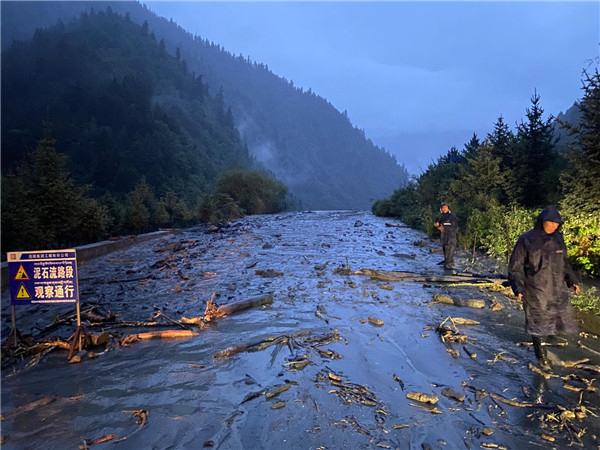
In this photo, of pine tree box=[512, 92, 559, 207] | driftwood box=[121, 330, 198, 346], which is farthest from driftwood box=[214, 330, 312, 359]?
pine tree box=[512, 92, 559, 207]

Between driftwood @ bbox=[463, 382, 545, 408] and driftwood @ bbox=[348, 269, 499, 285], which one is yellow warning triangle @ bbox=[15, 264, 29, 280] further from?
driftwood @ bbox=[348, 269, 499, 285]

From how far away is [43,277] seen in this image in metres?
5.16

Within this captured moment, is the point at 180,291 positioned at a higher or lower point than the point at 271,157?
lower

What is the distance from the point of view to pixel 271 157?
6604 inches

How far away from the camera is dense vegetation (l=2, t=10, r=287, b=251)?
14234 millimetres

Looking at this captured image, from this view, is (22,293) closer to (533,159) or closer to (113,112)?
(533,159)

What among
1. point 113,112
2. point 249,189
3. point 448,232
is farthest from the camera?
point 113,112

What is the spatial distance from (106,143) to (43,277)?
212 ft

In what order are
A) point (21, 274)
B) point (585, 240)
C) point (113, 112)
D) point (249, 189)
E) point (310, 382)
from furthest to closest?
point (113, 112) < point (249, 189) < point (585, 240) < point (21, 274) < point (310, 382)

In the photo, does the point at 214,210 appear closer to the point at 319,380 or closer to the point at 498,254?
the point at 498,254

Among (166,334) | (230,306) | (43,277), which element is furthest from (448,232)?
(43,277)

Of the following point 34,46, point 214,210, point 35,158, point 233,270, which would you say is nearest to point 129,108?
point 34,46

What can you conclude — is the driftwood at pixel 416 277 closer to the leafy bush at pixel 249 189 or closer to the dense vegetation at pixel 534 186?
the dense vegetation at pixel 534 186

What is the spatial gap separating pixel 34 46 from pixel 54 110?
42637 mm
